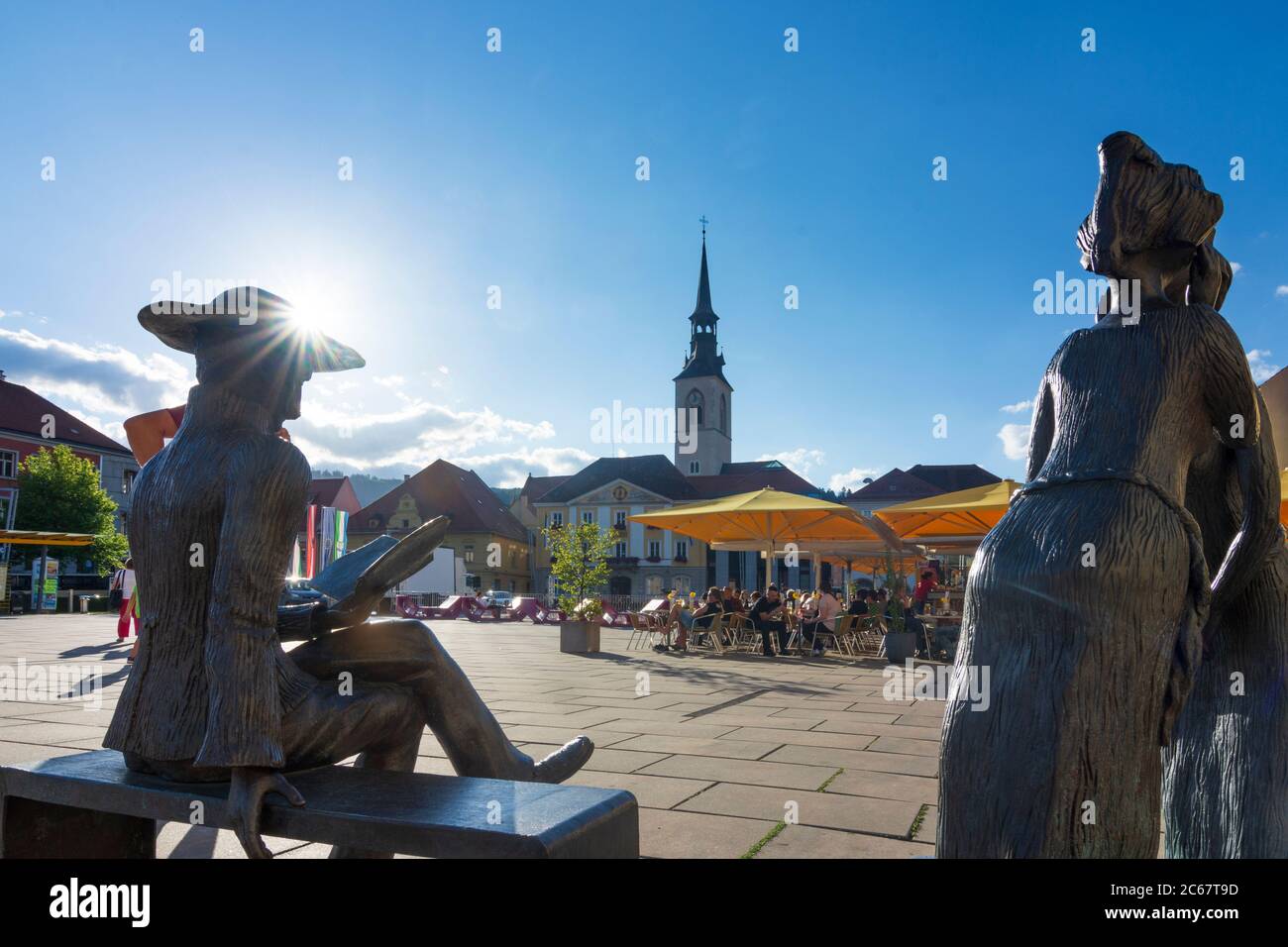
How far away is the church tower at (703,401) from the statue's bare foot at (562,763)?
7163 cm

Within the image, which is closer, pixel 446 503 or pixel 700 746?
pixel 700 746

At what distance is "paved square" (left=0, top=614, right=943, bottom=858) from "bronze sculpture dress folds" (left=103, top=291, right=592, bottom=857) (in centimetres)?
111

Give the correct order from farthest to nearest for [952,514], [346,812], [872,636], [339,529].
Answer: [872,636]
[952,514]
[339,529]
[346,812]

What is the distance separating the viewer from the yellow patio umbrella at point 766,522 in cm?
1339

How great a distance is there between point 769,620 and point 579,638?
9.67 feet

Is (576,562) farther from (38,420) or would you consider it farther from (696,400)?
(696,400)

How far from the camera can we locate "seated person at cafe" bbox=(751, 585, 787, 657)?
13422 mm

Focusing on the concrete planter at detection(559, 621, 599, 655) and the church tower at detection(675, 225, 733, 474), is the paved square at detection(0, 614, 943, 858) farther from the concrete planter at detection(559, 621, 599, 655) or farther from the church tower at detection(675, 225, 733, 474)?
the church tower at detection(675, 225, 733, 474)

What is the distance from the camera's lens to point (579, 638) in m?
13.8

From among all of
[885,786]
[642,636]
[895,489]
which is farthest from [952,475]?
[885,786]

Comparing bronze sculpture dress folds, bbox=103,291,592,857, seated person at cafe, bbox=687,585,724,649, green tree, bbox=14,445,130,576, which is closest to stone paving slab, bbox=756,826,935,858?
bronze sculpture dress folds, bbox=103,291,592,857

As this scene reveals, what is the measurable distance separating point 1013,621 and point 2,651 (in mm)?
13573
